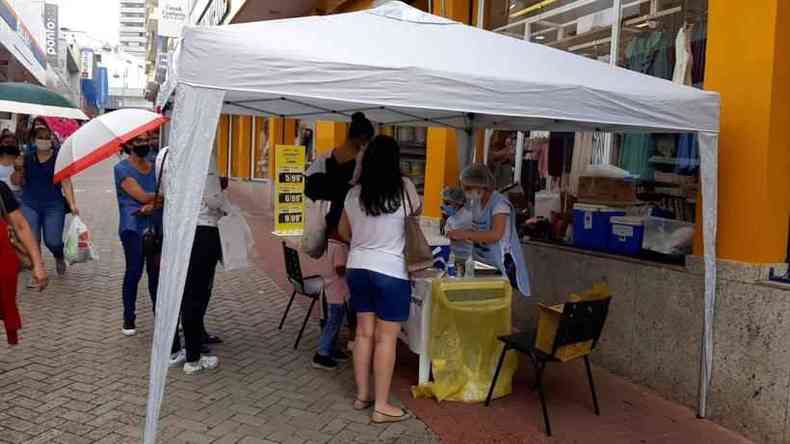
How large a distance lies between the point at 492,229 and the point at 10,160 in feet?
17.0

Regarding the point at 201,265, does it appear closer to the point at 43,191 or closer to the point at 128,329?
the point at 128,329

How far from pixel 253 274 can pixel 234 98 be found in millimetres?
4116

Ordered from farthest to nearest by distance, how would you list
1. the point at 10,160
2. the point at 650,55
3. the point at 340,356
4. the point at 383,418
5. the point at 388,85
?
1. the point at 10,160
2. the point at 650,55
3. the point at 340,356
4. the point at 383,418
5. the point at 388,85

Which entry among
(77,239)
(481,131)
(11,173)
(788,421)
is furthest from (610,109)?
(11,173)

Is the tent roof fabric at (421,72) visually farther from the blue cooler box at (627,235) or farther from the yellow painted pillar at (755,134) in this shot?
the blue cooler box at (627,235)

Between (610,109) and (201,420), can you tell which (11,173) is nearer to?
(201,420)

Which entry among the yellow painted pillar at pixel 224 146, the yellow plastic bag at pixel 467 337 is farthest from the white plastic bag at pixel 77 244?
the yellow painted pillar at pixel 224 146

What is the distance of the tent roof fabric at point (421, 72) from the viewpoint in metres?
2.86

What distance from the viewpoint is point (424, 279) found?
165 inches

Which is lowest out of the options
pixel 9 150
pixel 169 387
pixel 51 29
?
pixel 169 387

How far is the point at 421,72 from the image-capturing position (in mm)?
3148

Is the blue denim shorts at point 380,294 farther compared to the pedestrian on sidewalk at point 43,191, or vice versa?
the pedestrian on sidewalk at point 43,191

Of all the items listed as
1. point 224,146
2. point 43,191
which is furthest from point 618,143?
point 224,146

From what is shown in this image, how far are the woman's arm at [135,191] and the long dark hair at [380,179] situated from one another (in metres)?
2.16
